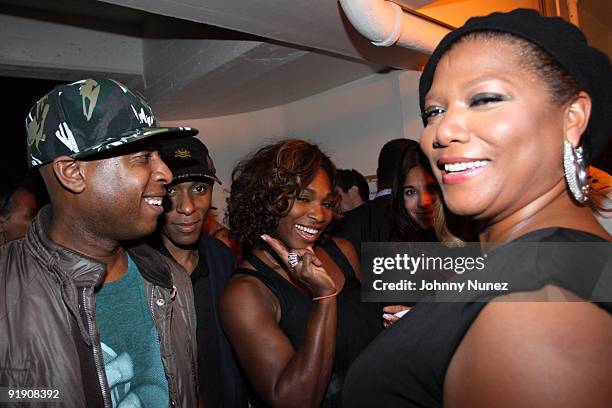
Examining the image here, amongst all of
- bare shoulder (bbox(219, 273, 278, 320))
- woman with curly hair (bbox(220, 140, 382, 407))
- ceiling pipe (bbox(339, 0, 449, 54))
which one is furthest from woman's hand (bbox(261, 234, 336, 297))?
ceiling pipe (bbox(339, 0, 449, 54))

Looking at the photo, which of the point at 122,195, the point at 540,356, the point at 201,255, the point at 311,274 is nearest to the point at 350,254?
the point at 311,274

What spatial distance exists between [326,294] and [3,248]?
50.8 inches

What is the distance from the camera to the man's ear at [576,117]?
101cm

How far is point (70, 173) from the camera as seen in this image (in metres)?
1.70

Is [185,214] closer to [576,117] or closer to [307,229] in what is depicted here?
[307,229]

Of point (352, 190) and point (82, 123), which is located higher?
point (82, 123)

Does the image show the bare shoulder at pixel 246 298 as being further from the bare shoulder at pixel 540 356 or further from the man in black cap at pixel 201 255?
the bare shoulder at pixel 540 356

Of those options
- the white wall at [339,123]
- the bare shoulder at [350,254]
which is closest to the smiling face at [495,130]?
the bare shoulder at [350,254]

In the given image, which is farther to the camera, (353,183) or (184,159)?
(353,183)

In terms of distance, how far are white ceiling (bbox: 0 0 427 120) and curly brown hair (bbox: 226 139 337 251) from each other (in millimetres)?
1245

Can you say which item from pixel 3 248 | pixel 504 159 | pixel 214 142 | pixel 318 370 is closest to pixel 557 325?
pixel 504 159

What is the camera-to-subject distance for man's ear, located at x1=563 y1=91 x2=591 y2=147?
1.01 metres

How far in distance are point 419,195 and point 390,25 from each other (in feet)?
4.05

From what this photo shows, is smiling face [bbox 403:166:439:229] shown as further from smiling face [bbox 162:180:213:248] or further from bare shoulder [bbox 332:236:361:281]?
smiling face [bbox 162:180:213:248]
